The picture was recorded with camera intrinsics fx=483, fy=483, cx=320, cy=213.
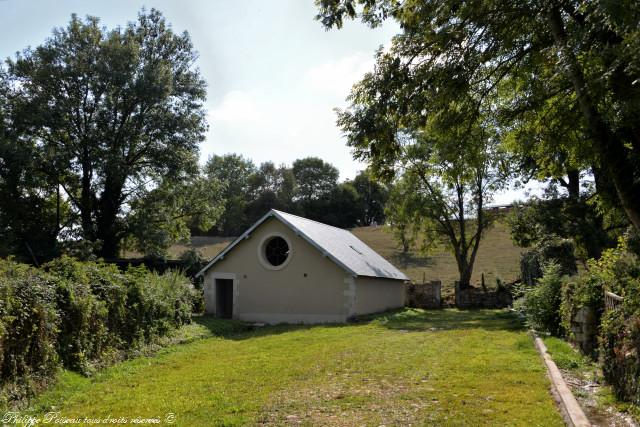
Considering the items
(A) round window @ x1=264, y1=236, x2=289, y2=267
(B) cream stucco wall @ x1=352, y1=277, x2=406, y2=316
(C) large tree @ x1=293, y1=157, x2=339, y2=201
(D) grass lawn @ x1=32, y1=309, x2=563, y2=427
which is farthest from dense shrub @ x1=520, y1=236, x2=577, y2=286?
(C) large tree @ x1=293, y1=157, x2=339, y2=201

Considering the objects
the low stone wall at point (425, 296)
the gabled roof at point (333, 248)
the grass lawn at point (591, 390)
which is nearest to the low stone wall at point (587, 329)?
the grass lawn at point (591, 390)

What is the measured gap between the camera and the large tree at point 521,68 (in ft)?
23.4

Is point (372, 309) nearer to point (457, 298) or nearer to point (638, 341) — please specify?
point (457, 298)

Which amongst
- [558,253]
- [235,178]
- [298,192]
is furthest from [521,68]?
[235,178]

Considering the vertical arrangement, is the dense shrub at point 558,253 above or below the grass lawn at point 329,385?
above

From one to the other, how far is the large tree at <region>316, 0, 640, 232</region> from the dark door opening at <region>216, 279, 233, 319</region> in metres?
15.8

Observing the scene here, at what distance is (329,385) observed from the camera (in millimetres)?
7988

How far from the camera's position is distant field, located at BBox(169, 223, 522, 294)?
3591 centimetres

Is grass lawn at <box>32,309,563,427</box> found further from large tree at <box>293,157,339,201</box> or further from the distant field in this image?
large tree at <box>293,157,339,201</box>

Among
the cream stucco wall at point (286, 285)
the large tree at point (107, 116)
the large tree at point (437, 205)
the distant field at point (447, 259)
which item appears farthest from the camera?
the distant field at point (447, 259)

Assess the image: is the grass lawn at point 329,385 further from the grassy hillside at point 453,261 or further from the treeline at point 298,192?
the treeline at point 298,192

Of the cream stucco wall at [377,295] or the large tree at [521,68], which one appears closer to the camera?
the large tree at [521,68]

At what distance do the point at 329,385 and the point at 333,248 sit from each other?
13.2m

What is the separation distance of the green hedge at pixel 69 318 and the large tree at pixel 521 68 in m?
6.29
